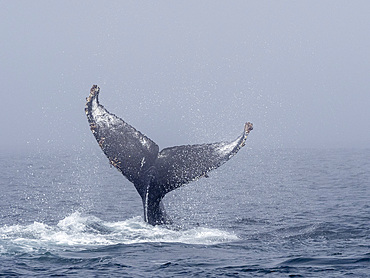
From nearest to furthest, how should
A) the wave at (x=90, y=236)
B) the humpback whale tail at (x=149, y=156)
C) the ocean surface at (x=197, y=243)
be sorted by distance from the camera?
the ocean surface at (x=197, y=243), the humpback whale tail at (x=149, y=156), the wave at (x=90, y=236)

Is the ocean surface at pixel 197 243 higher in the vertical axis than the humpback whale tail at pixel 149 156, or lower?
lower

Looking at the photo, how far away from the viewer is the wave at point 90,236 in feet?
33.7

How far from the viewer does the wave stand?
1028 cm

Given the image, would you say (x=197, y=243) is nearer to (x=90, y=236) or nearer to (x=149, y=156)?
(x=149, y=156)

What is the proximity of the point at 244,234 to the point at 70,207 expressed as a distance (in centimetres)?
900

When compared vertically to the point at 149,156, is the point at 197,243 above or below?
below

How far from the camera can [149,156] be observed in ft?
32.7

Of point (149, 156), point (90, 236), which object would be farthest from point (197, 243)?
point (90, 236)

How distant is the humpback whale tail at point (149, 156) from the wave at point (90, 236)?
0.99 metres

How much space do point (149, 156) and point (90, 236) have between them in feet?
7.79

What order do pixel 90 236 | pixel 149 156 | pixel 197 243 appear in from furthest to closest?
pixel 90 236 → pixel 197 243 → pixel 149 156

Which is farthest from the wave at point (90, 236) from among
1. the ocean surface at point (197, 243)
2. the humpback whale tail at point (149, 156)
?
the humpback whale tail at point (149, 156)

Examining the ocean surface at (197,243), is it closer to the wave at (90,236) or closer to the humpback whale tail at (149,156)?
the wave at (90,236)

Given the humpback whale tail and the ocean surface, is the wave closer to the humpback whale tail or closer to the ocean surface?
the ocean surface
